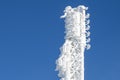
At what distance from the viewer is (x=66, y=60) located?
2820 inches

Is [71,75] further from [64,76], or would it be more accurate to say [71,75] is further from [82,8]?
[82,8]

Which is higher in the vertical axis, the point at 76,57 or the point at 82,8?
the point at 82,8

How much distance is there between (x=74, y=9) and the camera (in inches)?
2889

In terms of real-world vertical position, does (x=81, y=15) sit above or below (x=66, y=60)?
above

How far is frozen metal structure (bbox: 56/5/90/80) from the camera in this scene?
71188mm

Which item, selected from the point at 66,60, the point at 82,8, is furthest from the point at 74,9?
the point at 66,60

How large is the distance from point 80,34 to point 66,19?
6.96 ft

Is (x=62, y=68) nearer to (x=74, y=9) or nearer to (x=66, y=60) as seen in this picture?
(x=66, y=60)

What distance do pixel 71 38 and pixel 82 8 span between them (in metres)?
3.11

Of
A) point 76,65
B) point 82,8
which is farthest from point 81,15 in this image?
point 76,65

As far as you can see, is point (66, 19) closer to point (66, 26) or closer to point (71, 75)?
point (66, 26)

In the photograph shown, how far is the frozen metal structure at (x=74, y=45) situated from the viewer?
71.2 m

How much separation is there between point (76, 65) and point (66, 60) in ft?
3.65

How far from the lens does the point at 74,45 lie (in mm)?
72500
